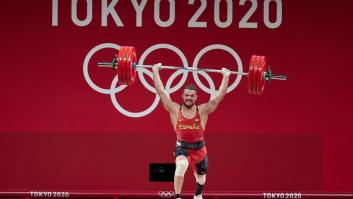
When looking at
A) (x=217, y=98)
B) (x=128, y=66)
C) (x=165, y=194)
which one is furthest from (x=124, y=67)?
(x=165, y=194)

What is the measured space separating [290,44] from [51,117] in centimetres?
265

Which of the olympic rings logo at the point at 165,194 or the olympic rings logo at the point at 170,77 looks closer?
the olympic rings logo at the point at 165,194

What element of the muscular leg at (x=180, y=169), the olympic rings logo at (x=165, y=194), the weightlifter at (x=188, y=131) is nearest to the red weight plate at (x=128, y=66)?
the weightlifter at (x=188, y=131)

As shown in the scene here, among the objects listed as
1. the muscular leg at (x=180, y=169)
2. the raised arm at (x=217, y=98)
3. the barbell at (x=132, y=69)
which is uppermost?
the barbell at (x=132, y=69)

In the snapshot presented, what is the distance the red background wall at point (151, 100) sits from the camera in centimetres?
718

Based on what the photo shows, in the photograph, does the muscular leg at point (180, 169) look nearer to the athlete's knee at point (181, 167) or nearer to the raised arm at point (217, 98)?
the athlete's knee at point (181, 167)

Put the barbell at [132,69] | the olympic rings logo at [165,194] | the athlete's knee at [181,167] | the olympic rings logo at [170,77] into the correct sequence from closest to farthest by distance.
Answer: the athlete's knee at [181,167]
the barbell at [132,69]
the olympic rings logo at [165,194]
the olympic rings logo at [170,77]

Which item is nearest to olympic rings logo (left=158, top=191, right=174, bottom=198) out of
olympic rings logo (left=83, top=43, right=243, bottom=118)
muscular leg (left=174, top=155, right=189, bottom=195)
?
olympic rings logo (left=83, top=43, right=243, bottom=118)

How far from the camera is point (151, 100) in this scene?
7.21 m

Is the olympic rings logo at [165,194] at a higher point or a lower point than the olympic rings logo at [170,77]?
lower

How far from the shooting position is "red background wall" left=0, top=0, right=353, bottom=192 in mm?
7180

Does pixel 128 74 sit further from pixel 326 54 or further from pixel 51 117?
pixel 326 54

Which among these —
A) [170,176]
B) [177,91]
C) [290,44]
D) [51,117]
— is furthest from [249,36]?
[51,117]

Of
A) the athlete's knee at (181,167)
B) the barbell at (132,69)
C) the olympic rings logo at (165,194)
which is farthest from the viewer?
the olympic rings logo at (165,194)
